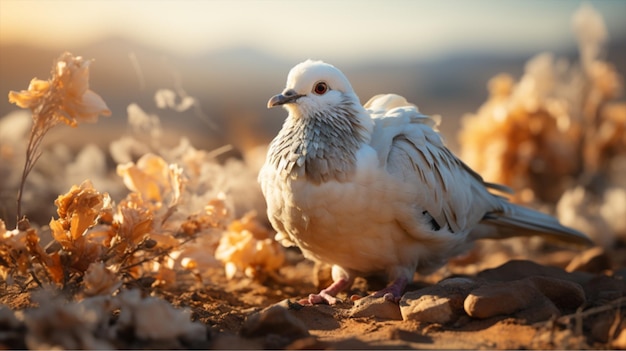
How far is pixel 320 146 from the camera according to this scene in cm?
413

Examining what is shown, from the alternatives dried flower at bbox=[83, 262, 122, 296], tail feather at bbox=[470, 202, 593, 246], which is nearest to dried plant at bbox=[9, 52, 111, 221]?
dried flower at bbox=[83, 262, 122, 296]

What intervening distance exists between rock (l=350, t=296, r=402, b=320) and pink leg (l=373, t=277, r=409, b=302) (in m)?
0.21

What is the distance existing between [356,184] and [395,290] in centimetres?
82

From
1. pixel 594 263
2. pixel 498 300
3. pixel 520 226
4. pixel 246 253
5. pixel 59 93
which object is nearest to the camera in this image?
pixel 498 300

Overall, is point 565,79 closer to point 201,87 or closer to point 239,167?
point 239,167

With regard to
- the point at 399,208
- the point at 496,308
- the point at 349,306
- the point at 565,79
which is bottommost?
the point at 349,306

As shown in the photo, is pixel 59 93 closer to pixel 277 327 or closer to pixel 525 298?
pixel 277 327

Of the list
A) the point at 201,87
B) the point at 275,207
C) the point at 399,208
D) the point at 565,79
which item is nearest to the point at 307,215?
the point at 275,207

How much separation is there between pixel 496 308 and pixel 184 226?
6.30 feet

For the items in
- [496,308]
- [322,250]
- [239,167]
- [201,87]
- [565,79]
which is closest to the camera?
[496,308]

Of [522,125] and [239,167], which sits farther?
[522,125]

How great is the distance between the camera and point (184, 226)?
14.2ft

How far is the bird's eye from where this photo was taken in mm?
4305

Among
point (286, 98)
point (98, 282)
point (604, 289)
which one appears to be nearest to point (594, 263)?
point (604, 289)
